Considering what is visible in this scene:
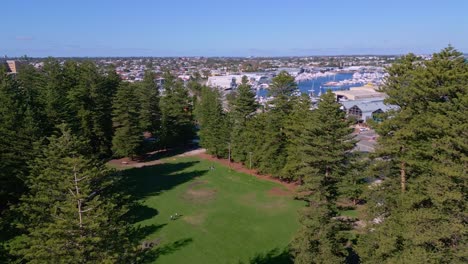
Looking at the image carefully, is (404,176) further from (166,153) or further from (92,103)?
(92,103)

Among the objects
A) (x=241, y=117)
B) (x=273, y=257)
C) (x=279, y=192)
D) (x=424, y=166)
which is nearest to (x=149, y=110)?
(x=241, y=117)

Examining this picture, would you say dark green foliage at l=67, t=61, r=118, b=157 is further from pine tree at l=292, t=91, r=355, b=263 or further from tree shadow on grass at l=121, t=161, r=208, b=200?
pine tree at l=292, t=91, r=355, b=263

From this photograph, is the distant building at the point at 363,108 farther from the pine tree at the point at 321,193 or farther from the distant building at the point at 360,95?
the pine tree at the point at 321,193

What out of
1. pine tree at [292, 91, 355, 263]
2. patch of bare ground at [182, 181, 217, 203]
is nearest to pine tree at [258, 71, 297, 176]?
patch of bare ground at [182, 181, 217, 203]

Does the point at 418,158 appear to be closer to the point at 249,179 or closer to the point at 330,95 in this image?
the point at 330,95

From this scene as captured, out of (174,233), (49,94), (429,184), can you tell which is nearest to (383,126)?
(429,184)

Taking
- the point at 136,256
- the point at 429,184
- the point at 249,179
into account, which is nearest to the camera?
the point at 136,256

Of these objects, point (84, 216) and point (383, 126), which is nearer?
point (84, 216)

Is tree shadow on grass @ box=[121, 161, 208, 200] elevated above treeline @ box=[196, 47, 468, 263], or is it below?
below
